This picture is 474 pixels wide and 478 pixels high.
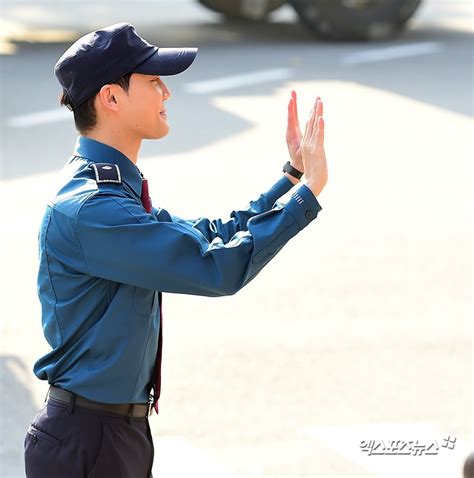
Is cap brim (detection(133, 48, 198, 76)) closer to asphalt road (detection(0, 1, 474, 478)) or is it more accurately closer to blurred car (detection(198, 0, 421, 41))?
asphalt road (detection(0, 1, 474, 478))

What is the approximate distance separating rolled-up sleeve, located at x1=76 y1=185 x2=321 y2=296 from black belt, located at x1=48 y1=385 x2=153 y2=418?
1.19 feet

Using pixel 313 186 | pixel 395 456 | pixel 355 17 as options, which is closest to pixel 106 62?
pixel 313 186

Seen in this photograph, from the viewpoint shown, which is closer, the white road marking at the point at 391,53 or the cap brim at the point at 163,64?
the cap brim at the point at 163,64

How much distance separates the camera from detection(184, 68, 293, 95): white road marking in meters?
11.8

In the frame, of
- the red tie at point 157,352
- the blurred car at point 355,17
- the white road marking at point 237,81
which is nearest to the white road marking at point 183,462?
the red tie at point 157,352

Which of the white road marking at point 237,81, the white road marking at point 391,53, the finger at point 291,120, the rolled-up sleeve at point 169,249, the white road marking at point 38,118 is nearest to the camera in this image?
the rolled-up sleeve at point 169,249

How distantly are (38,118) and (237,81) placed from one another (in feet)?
7.35

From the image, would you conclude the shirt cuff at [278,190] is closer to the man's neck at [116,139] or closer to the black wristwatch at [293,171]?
the black wristwatch at [293,171]

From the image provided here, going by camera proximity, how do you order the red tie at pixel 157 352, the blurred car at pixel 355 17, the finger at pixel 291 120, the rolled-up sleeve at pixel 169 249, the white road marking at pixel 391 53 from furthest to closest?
the blurred car at pixel 355 17 < the white road marking at pixel 391 53 < the finger at pixel 291 120 < the red tie at pixel 157 352 < the rolled-up sleeve at pixel 169 249

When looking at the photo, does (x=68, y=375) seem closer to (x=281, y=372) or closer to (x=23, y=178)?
(x=281, y=372)

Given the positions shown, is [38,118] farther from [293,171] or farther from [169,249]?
[169,249]

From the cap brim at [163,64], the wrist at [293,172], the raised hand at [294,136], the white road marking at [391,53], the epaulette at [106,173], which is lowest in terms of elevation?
the wrist at [293,172]

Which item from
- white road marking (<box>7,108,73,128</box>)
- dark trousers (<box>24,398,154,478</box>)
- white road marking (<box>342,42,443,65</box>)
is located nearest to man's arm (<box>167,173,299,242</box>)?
dark trousers (<box>24,398,154,478</box>)

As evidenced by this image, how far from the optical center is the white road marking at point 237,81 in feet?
38.8
